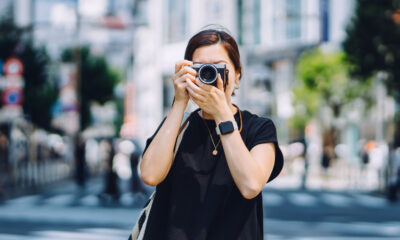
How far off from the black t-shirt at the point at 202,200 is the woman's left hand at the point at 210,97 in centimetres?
13

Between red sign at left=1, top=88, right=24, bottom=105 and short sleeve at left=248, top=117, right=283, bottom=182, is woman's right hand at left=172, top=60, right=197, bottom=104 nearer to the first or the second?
short sleeve at left=248, top=117, right=283, bottom=182

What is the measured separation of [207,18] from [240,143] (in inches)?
1806

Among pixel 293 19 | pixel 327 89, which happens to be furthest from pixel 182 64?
pixel 293 19

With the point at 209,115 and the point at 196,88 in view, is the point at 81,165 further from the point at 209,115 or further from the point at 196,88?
the point at 196,88

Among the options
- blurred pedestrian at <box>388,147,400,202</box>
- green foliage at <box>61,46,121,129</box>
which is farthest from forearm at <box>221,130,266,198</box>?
green foliage at <box>61,46,121,129</box>

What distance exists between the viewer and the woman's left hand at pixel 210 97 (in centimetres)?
207

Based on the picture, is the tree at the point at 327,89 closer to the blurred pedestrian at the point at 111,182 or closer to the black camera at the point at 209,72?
the blurred pedestrian at the point at 111,182

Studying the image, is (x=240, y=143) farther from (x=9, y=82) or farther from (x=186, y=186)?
(x=9, y=82)

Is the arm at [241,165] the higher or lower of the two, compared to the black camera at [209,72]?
lower

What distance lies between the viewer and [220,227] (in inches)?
83.4

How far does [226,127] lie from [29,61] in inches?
1047

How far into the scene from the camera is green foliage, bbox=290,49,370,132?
3344 centimetres

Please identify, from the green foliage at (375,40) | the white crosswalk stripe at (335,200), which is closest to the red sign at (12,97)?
the white crosswalk stripe at (335,200)

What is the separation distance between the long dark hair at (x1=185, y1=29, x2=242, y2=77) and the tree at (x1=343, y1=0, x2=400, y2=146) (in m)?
16.9
